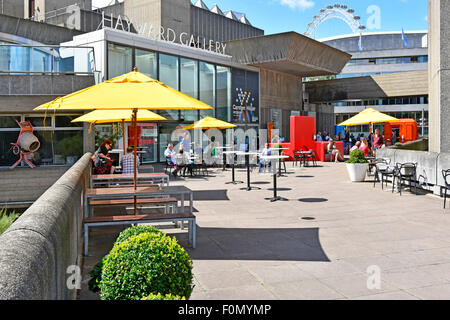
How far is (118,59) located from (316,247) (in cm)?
1682

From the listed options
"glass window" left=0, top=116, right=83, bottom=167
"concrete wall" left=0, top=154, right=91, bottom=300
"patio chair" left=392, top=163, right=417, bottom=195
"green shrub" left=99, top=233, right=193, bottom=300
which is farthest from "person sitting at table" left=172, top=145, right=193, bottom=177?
"green shrub" left=99, top=233, right=193, bottom=300

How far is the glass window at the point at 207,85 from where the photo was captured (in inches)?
1027

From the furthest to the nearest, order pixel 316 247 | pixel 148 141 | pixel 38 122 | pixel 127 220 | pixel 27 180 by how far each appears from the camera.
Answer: pixel 148 141 → pixel 38 122 → pixel 27 180 → pixel 316 247 → pixel 127 220

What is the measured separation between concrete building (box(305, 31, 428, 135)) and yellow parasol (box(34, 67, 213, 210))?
31.1 metres

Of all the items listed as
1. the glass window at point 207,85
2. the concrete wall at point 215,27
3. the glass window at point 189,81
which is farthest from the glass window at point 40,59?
the concrete wall at point 215,27

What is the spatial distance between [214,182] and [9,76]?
9012 millimetres

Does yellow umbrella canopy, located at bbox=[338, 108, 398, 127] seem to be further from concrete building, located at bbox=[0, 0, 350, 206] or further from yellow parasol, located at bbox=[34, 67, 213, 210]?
yellow parasol, located at bbox=[34, 67, 213, 210]

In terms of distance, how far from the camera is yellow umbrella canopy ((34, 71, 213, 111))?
228 inches

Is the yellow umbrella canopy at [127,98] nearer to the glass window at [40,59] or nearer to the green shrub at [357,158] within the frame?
the green shrub at [357,158]

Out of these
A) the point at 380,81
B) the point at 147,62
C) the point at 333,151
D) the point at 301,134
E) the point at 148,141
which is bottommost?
the point at 333,151

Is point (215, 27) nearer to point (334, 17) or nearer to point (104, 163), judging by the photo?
point (104, 163)

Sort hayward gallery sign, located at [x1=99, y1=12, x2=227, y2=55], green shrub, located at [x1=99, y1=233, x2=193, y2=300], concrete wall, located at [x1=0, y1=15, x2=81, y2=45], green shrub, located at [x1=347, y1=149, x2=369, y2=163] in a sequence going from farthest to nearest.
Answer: concrete wall, located at [x1=0, y1=15, x2=81, y2=45]
hayward gallery sign, located at [x1=99, y1=12, x2=227, y2=55]
green shrub, located at [x1=347, y1=149, x2=369, y2=163]
green shrub, located at [x1=99, y1=233, x2=193, y2=300]

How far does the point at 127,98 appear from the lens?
5934mm

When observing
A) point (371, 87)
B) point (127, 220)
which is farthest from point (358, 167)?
point (371, 87)
